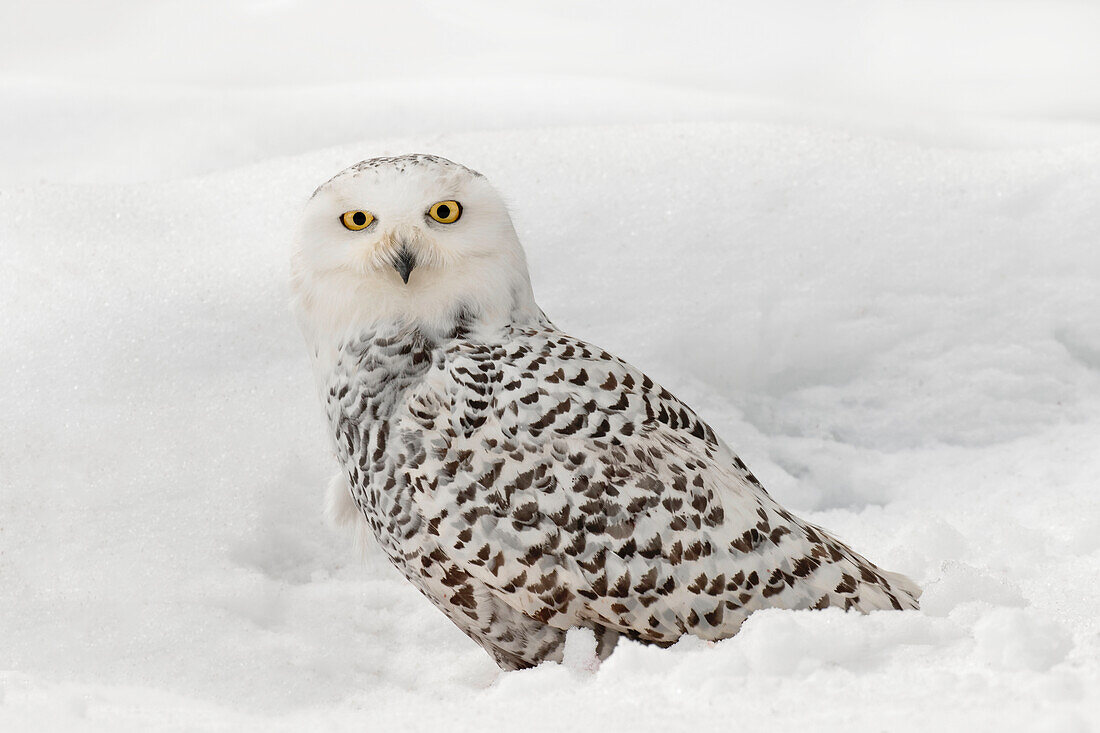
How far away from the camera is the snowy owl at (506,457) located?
2.10 meters

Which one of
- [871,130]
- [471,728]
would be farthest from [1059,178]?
[471,728]

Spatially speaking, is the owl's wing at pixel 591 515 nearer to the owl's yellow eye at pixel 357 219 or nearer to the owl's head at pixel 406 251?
the owl's head at pixel 406 251

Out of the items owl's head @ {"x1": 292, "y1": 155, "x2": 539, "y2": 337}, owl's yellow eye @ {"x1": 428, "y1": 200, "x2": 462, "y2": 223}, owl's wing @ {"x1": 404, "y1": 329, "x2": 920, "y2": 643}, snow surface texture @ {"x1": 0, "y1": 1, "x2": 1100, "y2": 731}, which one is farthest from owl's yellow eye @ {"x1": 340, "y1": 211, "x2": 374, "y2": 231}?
snow surface texture @ {"x1": 0, "y1": 1, "x2": 1100, "y2": 731}

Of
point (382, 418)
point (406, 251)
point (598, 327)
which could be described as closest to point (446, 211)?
point (406, 251)

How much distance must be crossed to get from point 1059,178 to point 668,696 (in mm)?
2979

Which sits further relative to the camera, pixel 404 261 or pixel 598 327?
pixel 598 327

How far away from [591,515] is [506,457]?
0.19 m

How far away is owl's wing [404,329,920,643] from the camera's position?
2094 millimetres

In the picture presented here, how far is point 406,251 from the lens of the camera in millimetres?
2172

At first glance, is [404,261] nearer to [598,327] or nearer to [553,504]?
[553,504]

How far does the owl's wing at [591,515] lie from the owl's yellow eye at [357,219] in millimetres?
305

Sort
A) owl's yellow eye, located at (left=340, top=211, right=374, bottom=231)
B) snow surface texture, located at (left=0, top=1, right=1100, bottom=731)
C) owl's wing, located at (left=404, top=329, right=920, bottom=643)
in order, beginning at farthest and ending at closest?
owl's yellow eye, located at (left=340, top=211, right=374, bottom=231) → owl's wing, located at (left=404, top=329, right=920, bottom=643) → snow surface texture, located at (left=0, top=1, right=1100, bottom=731)

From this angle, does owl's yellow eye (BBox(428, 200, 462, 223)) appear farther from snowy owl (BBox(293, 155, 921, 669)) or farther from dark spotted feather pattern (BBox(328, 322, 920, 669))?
dark spotted feather pattern (BBox(328, 322, 920, 669))

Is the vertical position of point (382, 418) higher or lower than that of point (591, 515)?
higher
